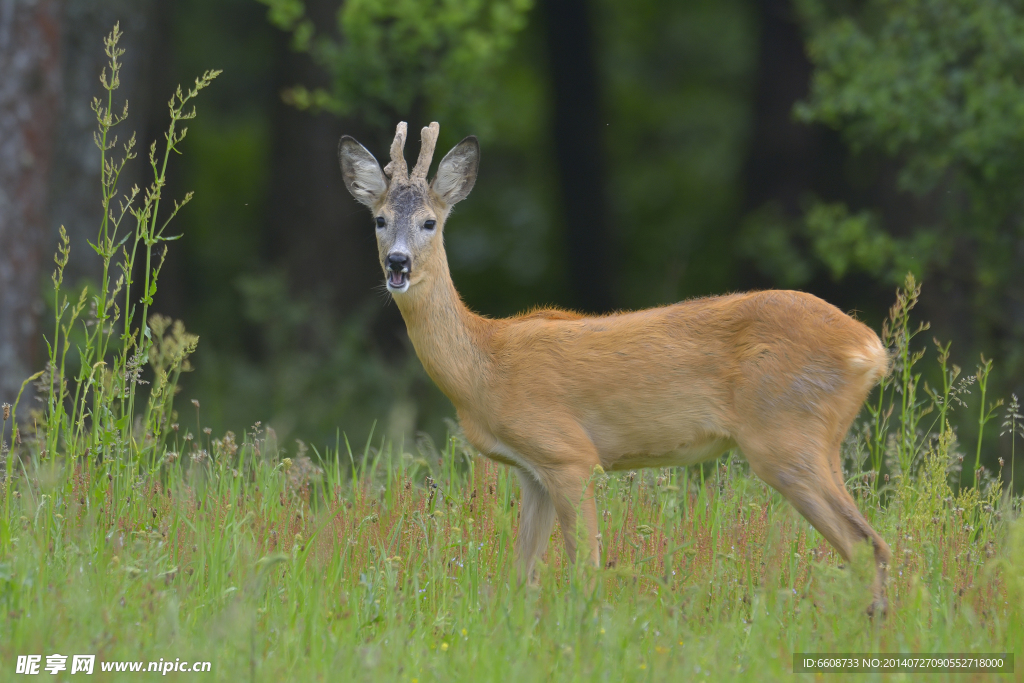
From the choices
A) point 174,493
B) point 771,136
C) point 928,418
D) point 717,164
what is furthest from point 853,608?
point 717,164

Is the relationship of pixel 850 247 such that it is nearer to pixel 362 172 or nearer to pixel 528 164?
pixel 362 172

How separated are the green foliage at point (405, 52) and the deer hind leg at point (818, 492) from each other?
250 inches

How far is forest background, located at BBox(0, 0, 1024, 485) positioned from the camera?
31.9 ft

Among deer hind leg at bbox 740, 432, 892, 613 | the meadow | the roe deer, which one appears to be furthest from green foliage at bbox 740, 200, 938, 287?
deer hind leg at bbox 740, 432, 892, 613

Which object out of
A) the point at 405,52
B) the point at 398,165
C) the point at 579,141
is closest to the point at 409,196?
the point at 398,165

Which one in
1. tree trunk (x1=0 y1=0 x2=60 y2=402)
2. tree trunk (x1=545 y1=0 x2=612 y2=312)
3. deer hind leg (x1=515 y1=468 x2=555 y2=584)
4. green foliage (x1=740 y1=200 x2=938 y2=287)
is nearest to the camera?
deer hind leg (x1=515 y1=468 x2=555 y2=584)

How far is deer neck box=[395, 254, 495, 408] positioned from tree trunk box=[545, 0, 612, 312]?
1134cm

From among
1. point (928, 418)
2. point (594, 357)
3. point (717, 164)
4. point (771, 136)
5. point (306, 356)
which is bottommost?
point (594, 357)

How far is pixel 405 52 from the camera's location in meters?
10.5

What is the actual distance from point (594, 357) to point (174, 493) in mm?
2082

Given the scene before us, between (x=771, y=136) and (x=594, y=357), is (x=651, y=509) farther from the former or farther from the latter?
(x=771, y=136)

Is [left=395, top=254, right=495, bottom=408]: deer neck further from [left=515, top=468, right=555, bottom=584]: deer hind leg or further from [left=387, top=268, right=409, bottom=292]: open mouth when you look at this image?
[left=515, top=468, right=555, bottom=584]: deer hind leg

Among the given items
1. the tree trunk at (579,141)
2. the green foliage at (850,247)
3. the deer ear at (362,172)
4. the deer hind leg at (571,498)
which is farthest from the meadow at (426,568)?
the tree trunk at (579,141)

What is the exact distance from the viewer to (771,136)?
1486 centimetres
